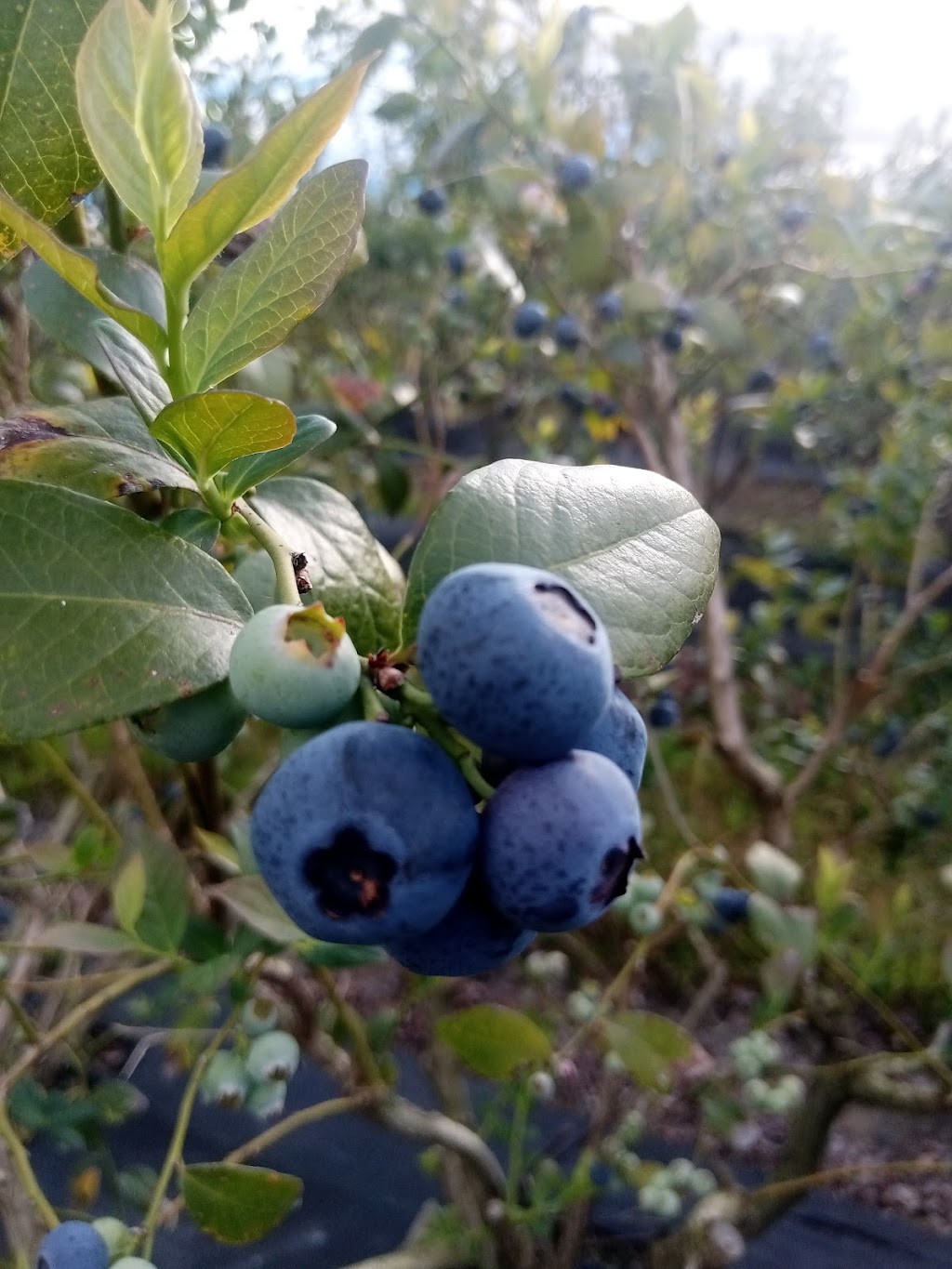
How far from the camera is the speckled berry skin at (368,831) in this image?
0.34 meters

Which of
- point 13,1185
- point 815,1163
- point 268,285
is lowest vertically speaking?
point 815,1163

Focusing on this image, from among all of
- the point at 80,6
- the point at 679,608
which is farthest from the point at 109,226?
the point at 679,608

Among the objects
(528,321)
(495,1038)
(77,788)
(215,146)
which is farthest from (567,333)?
(495,1038)

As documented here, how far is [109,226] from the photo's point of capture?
0.68 meters

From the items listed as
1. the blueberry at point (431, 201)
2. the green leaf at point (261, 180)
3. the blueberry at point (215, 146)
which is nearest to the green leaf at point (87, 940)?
the green leaf at point (261, 180)

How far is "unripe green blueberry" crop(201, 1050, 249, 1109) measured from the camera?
992 mm

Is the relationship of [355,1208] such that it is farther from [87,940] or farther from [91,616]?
[91,616]

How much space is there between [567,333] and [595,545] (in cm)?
194

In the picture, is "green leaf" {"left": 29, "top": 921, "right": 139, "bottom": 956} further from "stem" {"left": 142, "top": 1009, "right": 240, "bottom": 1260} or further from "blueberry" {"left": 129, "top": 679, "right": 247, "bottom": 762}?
"blueberry" {"left": 129, "top": 679, "right": 247, "bottom": 762}

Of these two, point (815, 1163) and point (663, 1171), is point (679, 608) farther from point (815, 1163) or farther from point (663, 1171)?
point (815, 1163)

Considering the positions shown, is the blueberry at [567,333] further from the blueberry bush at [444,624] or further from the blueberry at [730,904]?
the blueberry at [730,904]

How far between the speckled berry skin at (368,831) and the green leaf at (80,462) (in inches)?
7.0

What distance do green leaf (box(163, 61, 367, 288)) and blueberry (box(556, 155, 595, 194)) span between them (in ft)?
5.60

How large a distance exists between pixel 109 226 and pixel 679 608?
536 mm
